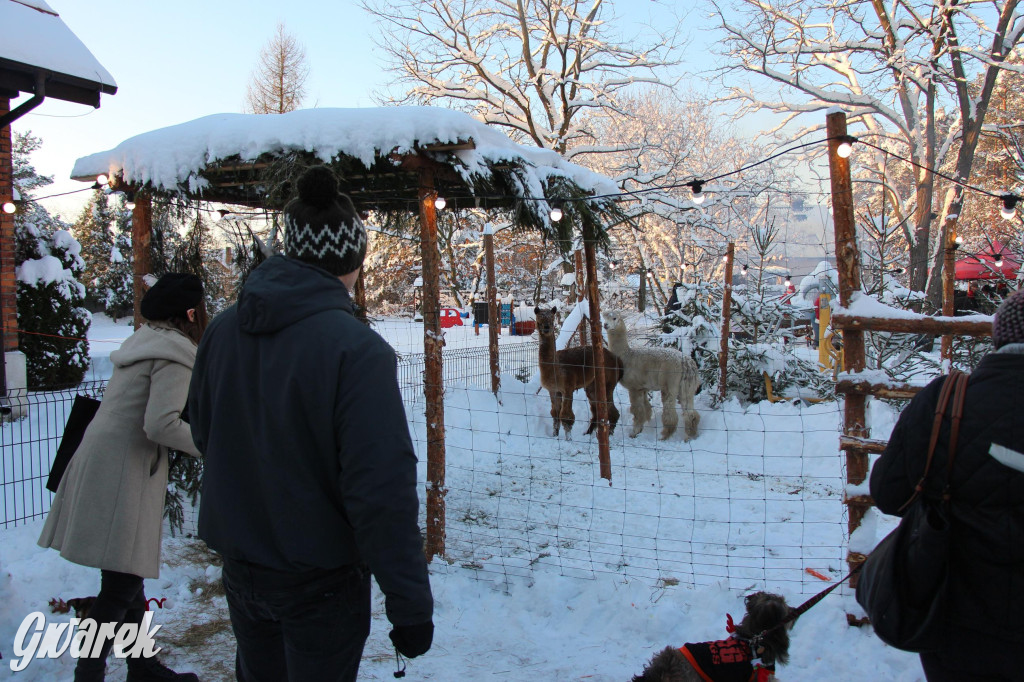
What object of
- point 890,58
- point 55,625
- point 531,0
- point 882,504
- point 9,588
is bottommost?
point 55,625

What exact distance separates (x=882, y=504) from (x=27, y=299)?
1199 centimetres

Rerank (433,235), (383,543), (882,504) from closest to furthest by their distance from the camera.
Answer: (383,543) < (882,504) < (433,235)

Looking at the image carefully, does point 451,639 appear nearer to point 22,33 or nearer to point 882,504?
point 882,504

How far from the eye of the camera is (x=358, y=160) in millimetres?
4660

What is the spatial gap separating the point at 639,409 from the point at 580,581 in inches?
213

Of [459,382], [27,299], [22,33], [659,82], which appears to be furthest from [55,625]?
[659,82]

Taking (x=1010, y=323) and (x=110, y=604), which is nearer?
(x=1010, y=323)

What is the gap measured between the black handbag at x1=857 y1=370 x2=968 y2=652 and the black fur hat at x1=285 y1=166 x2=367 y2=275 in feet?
5.38

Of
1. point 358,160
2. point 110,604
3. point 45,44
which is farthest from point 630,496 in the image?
point 45,44

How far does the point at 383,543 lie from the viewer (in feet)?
4.93

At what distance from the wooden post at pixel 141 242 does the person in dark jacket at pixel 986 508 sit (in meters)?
5.62

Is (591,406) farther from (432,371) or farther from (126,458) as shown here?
(126,458)

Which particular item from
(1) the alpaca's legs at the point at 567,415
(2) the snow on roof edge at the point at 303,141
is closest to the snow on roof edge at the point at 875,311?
(2) the snow on roof edge at the point at 303,141

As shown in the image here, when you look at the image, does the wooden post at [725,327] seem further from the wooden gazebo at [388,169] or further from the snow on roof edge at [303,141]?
the snow on roof edge at [303,141]
